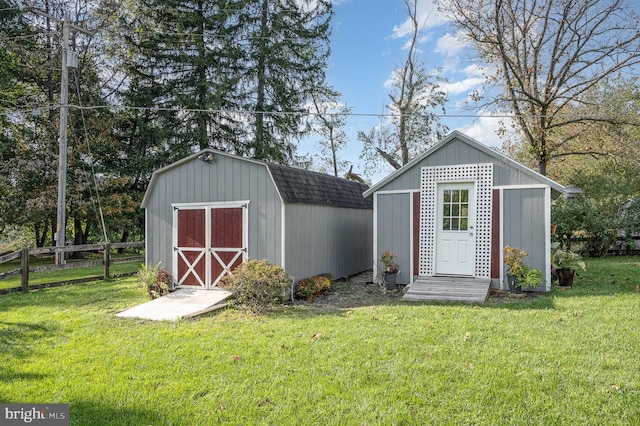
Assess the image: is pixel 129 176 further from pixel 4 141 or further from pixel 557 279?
pixel 557 279

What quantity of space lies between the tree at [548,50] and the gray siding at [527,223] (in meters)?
6.40

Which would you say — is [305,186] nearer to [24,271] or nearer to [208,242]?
[208,242]

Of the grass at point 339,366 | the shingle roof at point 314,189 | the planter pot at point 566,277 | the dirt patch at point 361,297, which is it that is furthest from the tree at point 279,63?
the grass at point 339,366

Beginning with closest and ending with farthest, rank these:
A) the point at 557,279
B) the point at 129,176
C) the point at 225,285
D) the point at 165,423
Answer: the point at 165,423 < the point at 225,285 < the point at 557,279 < the point at 129,176

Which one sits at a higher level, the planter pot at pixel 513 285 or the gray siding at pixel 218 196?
the gray siding at pixel 218 196

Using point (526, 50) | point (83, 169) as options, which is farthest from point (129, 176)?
point (526, 50)

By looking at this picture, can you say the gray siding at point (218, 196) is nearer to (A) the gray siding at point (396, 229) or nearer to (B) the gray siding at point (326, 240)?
(B) the gray siding at point (326, 240)

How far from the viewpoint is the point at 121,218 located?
15945 mm

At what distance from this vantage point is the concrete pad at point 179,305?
628cm

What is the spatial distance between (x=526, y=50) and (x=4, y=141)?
19584mm

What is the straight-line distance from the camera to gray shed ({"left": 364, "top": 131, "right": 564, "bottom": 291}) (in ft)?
25.0

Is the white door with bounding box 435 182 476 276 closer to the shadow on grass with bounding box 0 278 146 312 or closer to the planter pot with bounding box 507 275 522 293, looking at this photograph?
the planter pot with bounding box 507 275 522 293

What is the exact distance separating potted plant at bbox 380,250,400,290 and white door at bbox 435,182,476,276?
2.98ft

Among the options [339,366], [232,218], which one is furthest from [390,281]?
[339,366]
